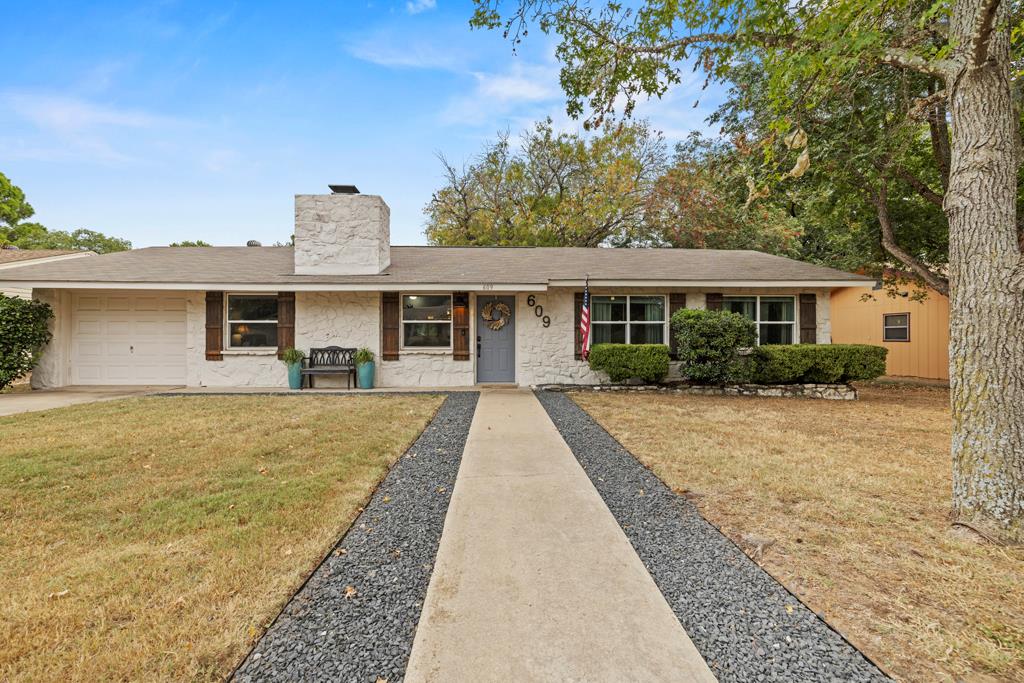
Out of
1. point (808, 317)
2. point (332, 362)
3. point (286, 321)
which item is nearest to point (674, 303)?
point (808, 317)

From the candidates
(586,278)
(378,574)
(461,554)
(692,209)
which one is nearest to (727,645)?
(461,554)

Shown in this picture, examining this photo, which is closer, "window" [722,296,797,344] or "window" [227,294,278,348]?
"window" [227,294,278,348]

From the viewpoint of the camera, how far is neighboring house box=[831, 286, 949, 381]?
42.6 feet

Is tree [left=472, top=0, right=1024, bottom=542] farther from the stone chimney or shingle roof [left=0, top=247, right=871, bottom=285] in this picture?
the stone chimney

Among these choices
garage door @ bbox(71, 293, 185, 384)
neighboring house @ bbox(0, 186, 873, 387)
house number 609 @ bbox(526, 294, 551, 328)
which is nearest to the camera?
neighboring house @ bbox(0, 186, 873, 387)

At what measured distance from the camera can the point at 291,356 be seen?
9.49m

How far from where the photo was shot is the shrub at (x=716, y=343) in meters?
8.88

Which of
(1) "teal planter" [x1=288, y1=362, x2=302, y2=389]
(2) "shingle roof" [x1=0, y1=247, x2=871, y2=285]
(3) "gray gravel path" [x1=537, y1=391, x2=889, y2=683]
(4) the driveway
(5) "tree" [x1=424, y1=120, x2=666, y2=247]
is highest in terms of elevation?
(5) "tree" [x1=424, y1=120, x2=666, y2=247]

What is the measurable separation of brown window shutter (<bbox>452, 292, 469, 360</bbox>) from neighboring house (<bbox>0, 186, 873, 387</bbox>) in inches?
1.0

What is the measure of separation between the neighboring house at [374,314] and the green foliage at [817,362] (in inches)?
35.3

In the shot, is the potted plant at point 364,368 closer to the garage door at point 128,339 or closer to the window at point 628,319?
the garage door at point 128,339

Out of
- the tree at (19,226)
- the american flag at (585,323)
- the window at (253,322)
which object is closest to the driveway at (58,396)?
the window at (253,322)

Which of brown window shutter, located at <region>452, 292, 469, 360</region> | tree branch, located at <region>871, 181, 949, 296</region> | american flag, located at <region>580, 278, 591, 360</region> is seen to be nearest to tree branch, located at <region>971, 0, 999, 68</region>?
american flag, located at <region>580, 278, 591, 360</region>

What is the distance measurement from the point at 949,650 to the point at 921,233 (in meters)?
13.3
